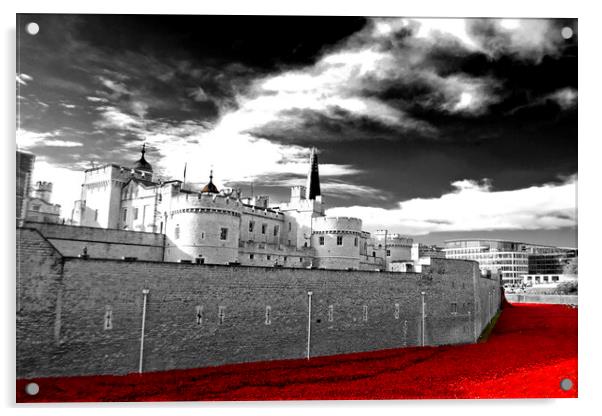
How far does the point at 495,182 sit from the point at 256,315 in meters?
7.22

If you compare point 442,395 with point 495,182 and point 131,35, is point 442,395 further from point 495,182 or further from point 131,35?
point 131,35

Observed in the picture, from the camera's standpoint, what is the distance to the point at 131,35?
11055 millimetres

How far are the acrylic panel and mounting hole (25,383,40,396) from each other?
5 cm

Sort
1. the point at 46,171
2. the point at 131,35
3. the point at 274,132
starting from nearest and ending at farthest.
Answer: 1. the point at 131,35
2. the point at 46,171
3. the point at 274,132

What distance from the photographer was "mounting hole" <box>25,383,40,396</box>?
9891mm

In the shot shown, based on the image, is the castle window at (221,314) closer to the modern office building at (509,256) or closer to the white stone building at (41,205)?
the white stone building at (41,205)

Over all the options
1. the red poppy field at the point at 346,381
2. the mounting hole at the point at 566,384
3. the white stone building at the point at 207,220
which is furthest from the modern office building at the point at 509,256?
the mounting hole at the point at 566,384

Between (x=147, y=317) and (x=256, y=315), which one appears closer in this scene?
(x=147, y=317)

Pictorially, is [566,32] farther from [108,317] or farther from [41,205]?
[41,205]

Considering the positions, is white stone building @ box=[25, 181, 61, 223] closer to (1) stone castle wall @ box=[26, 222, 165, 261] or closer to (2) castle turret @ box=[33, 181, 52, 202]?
(2) castle turret @ box=[33, 181, 52, 202]

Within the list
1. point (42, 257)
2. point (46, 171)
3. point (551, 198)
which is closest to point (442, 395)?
point (551, 198)

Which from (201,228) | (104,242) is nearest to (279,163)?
(201,228)

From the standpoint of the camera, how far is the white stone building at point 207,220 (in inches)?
798

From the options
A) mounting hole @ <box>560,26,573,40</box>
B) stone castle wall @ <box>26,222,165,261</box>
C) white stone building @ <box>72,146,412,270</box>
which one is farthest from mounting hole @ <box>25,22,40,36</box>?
mounting hole @ <box>560,26,573,40</box>
